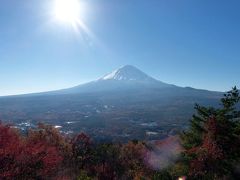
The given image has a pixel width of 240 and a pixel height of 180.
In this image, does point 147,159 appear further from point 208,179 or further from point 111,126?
point 111,126

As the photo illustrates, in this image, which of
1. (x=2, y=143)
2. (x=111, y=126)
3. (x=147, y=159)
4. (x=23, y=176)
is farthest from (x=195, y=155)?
(x=111, y=126)

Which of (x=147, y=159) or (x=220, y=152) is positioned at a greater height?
(x=220, y=152)

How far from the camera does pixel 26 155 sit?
30859 mm

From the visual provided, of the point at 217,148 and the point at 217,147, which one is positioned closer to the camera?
the point at 217,148

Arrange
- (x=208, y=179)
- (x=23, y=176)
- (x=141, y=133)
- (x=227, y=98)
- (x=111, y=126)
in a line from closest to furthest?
(x=208, y=179) < (x=23, y=176) < (x=227, y=98) < (x=141, y=133) < (x=111, y=126)

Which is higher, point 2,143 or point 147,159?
point 2,143

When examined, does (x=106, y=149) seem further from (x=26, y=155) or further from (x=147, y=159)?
(x=26, y=155)

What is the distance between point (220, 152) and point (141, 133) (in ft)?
501

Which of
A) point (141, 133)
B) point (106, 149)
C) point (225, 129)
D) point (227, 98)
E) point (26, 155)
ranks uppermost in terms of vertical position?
point (227, 98)

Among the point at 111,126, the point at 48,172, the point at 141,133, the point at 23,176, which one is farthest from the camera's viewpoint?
the point at 111,126

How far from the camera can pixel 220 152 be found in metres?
27.7

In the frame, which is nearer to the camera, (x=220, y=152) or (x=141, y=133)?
(x=220, y=152)

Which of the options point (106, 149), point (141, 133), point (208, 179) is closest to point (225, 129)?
point (208, 179)

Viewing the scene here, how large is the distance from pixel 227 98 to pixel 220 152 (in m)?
5.20
